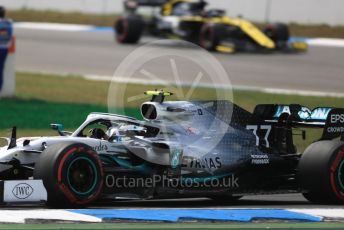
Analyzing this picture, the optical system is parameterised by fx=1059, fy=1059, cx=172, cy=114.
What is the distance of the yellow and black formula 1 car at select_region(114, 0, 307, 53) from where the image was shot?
2780 cm

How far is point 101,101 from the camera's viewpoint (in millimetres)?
20594

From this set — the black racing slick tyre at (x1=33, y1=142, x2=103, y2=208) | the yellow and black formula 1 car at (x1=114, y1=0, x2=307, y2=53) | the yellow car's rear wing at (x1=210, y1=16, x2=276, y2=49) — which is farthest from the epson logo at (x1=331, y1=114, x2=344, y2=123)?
the yellow car's rear wing at (x1=210, y1=16, x2=276, y2=49)

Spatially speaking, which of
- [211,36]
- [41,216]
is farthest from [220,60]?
[41,216]

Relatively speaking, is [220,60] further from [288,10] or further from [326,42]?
[288,10]

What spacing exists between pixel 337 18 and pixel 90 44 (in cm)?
712

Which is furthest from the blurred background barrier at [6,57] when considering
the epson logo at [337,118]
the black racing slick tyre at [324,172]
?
the black racing slick tyre at [324,172]

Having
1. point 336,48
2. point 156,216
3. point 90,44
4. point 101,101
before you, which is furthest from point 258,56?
point 156,216

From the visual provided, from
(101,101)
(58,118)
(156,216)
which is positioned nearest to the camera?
(156,216)

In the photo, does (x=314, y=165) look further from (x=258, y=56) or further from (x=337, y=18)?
(x=337, y=18)

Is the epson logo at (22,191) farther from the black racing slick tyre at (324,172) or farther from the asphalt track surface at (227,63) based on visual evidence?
the asphalt track surface at (227,63)

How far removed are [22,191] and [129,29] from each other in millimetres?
20828

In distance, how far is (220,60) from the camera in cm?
2689

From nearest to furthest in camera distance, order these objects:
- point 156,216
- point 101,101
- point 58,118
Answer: point 156,216, point 58,118, point 101,101

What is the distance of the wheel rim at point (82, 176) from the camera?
961 cm
